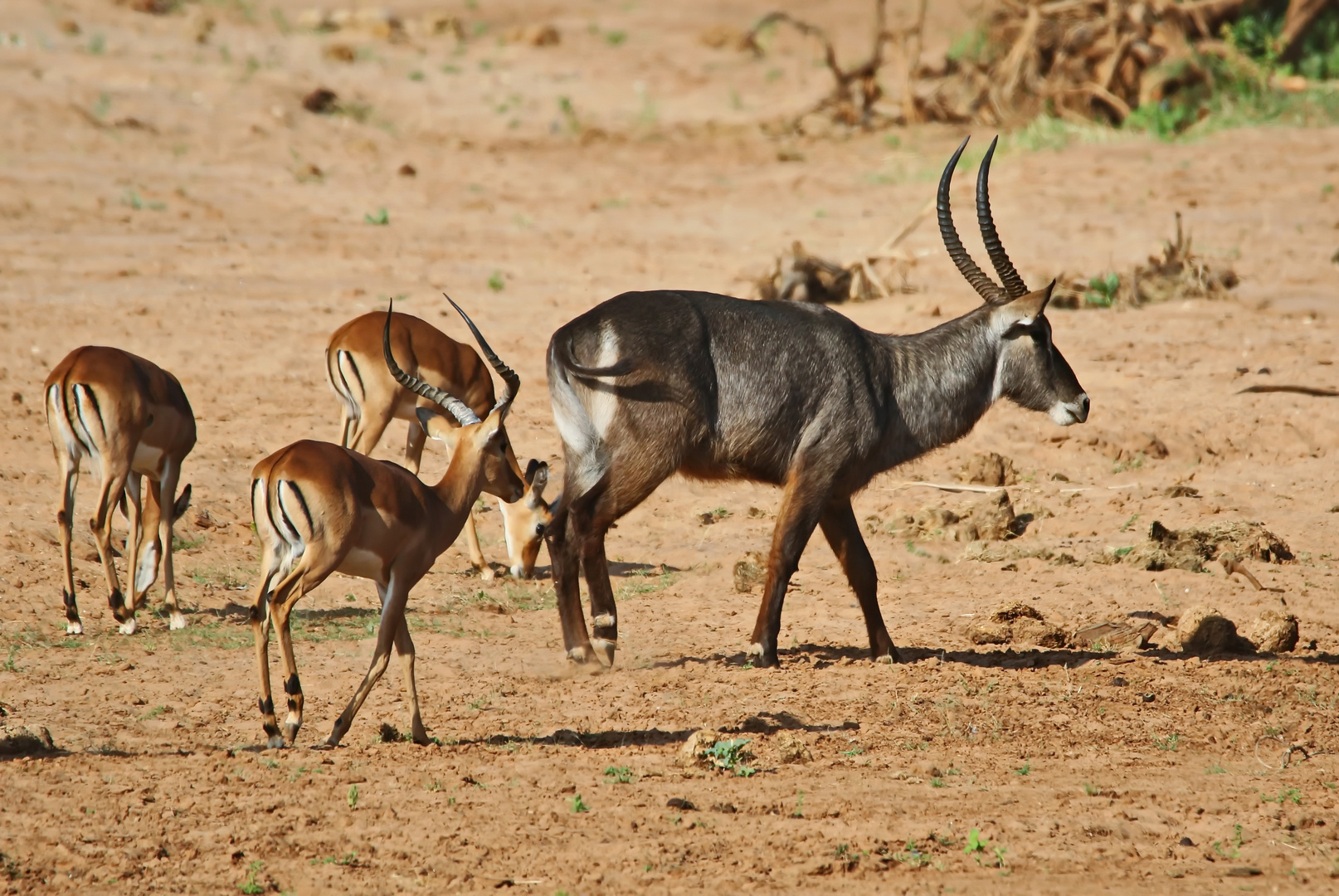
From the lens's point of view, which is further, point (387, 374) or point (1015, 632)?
point (387, 374)

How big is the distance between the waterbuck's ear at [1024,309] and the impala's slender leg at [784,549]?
1.55 m

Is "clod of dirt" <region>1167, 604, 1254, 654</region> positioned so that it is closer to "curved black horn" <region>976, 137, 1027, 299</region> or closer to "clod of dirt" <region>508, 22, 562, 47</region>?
"curved black horn" <region>976, 137, 1027, 299</region>

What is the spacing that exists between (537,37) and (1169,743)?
21611mm

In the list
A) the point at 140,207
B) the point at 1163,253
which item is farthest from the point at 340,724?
the point at 140,207

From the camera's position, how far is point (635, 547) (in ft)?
34.6

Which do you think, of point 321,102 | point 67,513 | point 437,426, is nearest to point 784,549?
point 437,426

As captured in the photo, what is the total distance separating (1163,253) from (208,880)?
1220 centimetres

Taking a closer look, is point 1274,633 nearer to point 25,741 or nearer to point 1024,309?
point 1024,309

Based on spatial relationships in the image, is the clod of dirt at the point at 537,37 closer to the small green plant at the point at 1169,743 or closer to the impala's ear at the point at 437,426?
the impala's ear at the point at 437,426

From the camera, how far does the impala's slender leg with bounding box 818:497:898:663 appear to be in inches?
303

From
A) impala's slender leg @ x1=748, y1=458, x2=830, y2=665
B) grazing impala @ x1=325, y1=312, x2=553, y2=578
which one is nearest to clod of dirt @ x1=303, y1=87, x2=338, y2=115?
grazing impala @ x1=325, y1=312, x2=553, y2=578

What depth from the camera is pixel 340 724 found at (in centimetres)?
617

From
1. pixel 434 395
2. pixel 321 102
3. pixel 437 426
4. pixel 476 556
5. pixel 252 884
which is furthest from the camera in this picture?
pixel 321 102

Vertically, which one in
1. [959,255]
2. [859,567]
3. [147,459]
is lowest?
[859,567]
